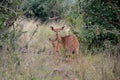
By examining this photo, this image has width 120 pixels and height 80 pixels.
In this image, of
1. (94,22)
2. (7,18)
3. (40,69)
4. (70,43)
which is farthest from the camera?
(94,22)

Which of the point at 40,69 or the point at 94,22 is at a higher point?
the point at 94,22

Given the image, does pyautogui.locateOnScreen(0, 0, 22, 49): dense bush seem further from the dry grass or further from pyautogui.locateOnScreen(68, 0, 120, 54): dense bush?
pyautogui.locateOnScreen(68, 0, 120, 54): dense bush

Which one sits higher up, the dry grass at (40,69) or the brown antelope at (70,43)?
the dry grass at (40,69)

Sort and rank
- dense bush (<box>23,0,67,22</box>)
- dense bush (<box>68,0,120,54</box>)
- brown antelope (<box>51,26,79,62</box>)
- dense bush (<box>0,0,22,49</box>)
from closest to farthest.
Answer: dense bush (<box>0,0,22,49</box>), dense bush (<box>68,0,120,54</box>), brown antelope (<box>51,26,79,62</box>), dense bush (<box>23,0,67,22</box>)

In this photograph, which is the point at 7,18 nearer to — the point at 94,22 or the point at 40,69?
the point at 40,69

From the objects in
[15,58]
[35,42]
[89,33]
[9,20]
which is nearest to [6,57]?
[15,58]

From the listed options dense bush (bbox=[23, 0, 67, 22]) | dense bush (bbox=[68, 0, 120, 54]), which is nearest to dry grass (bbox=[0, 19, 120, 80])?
dense bush (bbox=[68, 0, 120, 54])

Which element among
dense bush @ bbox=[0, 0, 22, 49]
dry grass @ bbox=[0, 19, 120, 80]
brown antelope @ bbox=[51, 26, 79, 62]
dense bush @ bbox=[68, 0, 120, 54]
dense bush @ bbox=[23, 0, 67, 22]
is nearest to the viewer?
dry grass @ bbox=[0, 19, 120, 80]

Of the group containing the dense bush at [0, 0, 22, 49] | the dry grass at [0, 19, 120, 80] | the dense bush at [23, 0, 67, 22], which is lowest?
the dense bush at [23, 0, 67, 22]

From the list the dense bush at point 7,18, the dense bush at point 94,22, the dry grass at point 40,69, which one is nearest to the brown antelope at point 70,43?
the dense bush at point 94,22

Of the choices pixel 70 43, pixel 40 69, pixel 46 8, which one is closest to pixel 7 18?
pixel 40 69

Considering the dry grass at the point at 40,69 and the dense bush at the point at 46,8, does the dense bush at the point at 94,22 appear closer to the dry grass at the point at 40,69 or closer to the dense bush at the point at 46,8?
the dry grass at the point at 40,69

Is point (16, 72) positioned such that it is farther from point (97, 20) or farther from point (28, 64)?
point (97, 20)

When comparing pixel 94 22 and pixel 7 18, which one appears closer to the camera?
pixel 7 18
